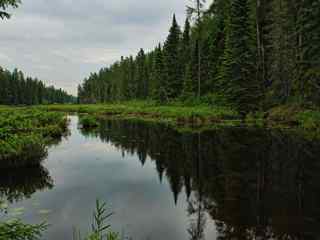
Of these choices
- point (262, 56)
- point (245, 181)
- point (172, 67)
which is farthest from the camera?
point (172, 67)

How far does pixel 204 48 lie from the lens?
145 feet

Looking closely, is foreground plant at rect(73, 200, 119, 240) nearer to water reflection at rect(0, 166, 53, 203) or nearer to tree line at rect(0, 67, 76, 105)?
water reflection at rect(0, 166, 53, 203)

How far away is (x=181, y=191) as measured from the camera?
829cm

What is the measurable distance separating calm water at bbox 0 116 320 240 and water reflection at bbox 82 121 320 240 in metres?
0.03

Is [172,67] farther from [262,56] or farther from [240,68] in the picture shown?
[240,68]

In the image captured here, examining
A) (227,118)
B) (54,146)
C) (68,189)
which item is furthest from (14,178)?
(227,118)

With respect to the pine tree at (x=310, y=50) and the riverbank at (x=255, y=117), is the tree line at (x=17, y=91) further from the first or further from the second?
the pine tree at (x=310, y=50)

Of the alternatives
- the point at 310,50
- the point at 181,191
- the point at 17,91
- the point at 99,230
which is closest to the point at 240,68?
the point at 310,50

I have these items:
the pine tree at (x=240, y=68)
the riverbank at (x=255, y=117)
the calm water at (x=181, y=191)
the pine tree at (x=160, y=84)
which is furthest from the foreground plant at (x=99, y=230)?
the pine tree at (x=160, y=84)

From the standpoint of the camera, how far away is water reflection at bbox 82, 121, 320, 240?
18.9ft

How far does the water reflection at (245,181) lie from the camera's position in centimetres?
577

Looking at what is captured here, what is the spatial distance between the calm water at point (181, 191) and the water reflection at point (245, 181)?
3 centimetres

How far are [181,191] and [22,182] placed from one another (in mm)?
5474

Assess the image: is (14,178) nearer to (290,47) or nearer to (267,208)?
(267,208)
